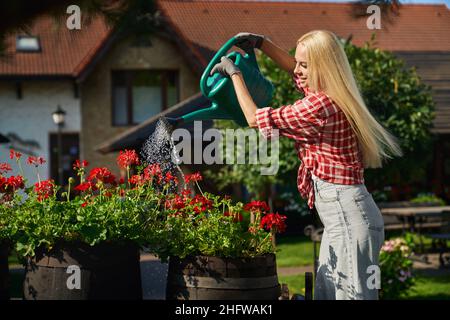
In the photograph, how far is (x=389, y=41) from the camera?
90.5ft

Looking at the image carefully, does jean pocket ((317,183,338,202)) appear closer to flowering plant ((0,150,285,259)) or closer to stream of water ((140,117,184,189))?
flowering plant ((0,150,285,259))

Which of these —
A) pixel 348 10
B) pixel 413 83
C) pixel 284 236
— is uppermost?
pixel 413 83

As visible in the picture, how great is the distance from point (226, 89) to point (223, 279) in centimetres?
96

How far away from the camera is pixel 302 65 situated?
3670 millimetres

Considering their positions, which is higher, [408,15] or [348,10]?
[408,15]

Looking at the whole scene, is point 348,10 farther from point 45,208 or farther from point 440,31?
point 440,31

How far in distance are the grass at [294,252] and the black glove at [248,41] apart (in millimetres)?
8203

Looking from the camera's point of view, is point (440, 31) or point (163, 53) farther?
point (440, 31)

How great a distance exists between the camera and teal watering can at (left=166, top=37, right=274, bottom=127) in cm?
413

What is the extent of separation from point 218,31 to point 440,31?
24.6 ft

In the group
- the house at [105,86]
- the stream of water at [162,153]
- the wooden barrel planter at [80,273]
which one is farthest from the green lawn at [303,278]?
the house at [105,86]

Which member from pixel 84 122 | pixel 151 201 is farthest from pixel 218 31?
pixel 151 201
